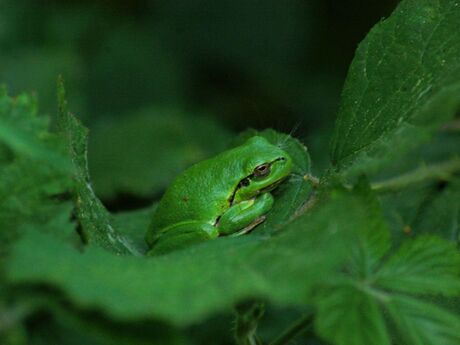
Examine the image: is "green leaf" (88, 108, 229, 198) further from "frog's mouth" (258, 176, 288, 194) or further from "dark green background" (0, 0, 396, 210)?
"frog's mouth" (258, 176, 288, 194)

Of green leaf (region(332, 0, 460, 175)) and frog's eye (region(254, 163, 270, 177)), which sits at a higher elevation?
frog's eye (region(254, 163, 270, 177))

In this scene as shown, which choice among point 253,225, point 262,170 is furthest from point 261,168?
point 253,225

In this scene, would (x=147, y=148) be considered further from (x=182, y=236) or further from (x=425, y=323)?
(x=425, y=323)

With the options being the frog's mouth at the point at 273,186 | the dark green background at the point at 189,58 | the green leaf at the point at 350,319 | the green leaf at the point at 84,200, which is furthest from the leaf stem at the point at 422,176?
the dark green background at the point at 189,58

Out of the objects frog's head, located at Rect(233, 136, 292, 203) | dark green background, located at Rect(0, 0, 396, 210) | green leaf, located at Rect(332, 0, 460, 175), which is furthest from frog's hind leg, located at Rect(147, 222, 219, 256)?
dark green background, located at Rect(0, 0, 396, 210)

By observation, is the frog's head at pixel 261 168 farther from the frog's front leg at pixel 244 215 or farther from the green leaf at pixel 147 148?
the green leaf at pixel 147 148

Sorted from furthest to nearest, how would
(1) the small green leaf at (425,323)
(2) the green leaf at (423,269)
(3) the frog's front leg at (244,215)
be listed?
(3) the frog's front leg at (244,215) < (2) the green leaf at (423,269) < (1) the small green leaf at (425,323)
